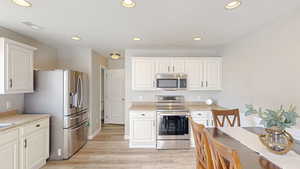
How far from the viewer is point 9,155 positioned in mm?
2324

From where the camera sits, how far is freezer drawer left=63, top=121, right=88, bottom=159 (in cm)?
339

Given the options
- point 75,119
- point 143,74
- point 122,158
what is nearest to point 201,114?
point 143,74

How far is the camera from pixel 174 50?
15.3 ft

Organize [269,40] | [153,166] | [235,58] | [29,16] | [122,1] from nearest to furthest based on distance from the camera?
1. [122,1]
2. [29,16]
3. [269,40]
4. [153,166]
5. [235,58]

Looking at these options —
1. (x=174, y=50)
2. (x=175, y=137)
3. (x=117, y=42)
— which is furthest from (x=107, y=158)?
(x=174, y=50)

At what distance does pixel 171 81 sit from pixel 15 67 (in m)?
3.01

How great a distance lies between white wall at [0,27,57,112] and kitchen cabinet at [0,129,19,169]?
86 cm

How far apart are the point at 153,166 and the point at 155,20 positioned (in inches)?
95.8

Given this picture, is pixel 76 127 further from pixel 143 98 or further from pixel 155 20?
pixel 155 20

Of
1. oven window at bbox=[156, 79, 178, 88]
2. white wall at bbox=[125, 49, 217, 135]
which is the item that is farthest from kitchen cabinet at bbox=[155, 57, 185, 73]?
white wall at bbox=[125, 49, 217, 135]

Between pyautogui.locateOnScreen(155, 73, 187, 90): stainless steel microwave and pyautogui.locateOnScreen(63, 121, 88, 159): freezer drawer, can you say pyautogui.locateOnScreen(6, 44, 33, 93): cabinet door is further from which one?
pyautogui.locateOnScreen(155, 73, 187, 90): stainless steel microwave

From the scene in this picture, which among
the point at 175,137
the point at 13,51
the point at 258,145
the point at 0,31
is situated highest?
the point at 0,31

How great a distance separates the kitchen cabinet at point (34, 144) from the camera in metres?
2.61

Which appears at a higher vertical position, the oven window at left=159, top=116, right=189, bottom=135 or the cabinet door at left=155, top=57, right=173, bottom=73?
A: the cabinet door at left=155, top=57, right=173, bottom=73
